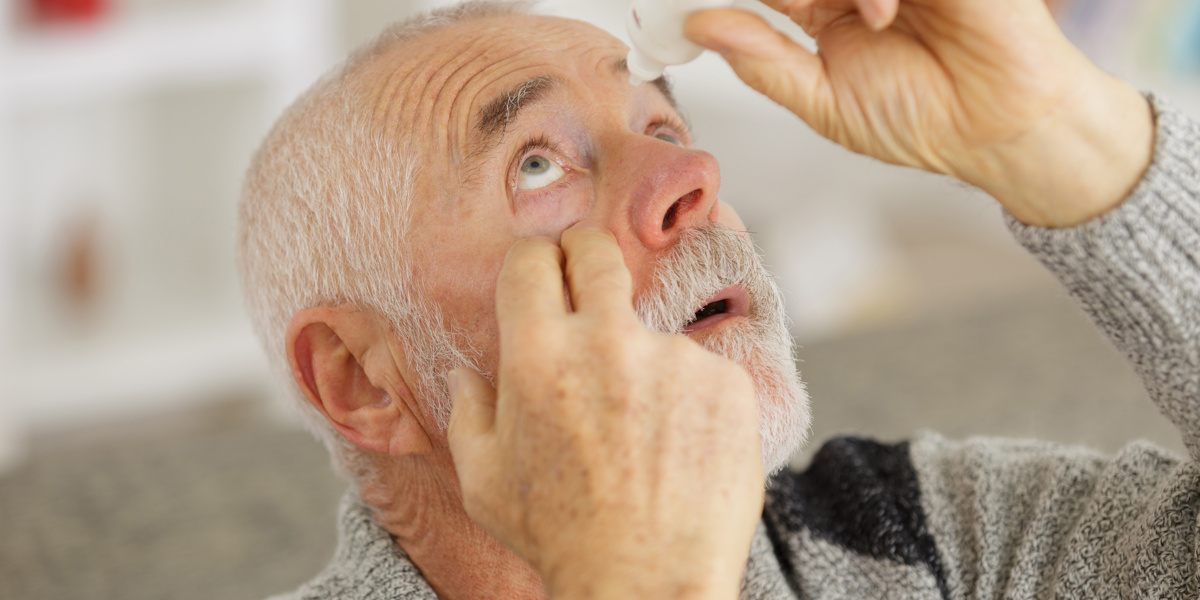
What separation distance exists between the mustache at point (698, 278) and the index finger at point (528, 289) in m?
0.14

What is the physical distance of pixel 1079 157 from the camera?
89 cm

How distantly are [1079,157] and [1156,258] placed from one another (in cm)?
10

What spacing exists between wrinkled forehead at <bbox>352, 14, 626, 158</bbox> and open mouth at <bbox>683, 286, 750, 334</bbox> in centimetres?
28

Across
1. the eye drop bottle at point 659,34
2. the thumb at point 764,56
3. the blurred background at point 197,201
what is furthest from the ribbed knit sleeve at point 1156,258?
the blurred background at point 197,201

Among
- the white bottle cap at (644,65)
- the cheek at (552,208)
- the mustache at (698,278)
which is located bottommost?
the mustache at (698,278)

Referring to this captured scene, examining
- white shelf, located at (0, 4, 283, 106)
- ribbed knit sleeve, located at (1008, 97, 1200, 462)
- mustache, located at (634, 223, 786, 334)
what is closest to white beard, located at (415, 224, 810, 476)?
mustache, located at (634, 223, 786, 334)

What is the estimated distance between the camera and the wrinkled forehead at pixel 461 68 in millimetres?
1106

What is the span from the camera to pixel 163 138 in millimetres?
3006

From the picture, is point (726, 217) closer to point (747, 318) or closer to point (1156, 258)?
point (747, 318)

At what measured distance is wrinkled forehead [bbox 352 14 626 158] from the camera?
1.11 m

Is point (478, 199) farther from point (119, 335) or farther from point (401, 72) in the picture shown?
point (119, 335)

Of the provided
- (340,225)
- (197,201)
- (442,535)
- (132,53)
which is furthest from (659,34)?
(197,201)

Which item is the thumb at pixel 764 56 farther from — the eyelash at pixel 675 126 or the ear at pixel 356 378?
the ear at pixel 356 378

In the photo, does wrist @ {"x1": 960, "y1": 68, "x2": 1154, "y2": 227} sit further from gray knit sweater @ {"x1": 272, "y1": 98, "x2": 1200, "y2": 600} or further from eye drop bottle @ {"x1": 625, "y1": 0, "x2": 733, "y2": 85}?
eye drop bottle @ {"x1": 625, "y1": 0, "x2": 733, "y2": 85}
